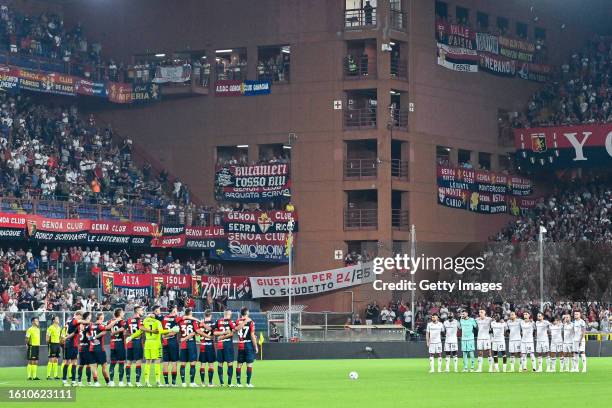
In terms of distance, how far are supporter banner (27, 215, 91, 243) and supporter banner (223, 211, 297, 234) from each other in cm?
903

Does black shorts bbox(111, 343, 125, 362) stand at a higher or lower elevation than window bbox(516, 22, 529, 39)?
lower

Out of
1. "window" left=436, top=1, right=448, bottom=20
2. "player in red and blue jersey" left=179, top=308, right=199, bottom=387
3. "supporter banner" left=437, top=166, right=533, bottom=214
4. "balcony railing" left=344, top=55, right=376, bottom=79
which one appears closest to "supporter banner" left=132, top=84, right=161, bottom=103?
"balcony railing" left=344, top=55, right=376, bottom=79

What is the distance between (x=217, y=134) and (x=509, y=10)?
20.5 m

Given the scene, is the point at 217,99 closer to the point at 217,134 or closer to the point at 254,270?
the point at 217,134

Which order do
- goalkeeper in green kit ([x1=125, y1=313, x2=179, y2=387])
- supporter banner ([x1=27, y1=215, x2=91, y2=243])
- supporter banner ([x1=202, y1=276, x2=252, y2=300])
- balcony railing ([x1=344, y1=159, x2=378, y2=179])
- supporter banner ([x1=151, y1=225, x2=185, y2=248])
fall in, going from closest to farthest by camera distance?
goalkeeper in green kit ([x1=125, y1=313, x2=179, y2=387]) < supporter banner ([x1=27, y1=215, x2=91, y2=243]) < supporter banner ([x1=202, y1=276, x2=252, y2=300]) < supporter banner ([x1=151, y1=225, x2=185, y2=248]) < balcony railing ([x1=344, y1=159, x2=378, y2=179])

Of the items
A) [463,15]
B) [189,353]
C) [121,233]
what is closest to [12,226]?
[121,233]

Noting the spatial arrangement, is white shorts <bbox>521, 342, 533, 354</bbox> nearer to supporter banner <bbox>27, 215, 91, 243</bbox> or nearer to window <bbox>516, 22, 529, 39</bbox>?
supporter banner <bbox>27, 215, 91, 243</bbox>

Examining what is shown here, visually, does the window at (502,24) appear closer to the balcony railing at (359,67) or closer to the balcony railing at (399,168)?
the balcony railing at (359,67)

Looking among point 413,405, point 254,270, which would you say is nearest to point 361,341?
point 254,270

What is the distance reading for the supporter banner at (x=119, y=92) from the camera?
273ft

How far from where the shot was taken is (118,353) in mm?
41125

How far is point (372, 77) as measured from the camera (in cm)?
8131

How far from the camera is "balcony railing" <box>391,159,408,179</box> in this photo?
82.4m

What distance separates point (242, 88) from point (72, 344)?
42.8m
